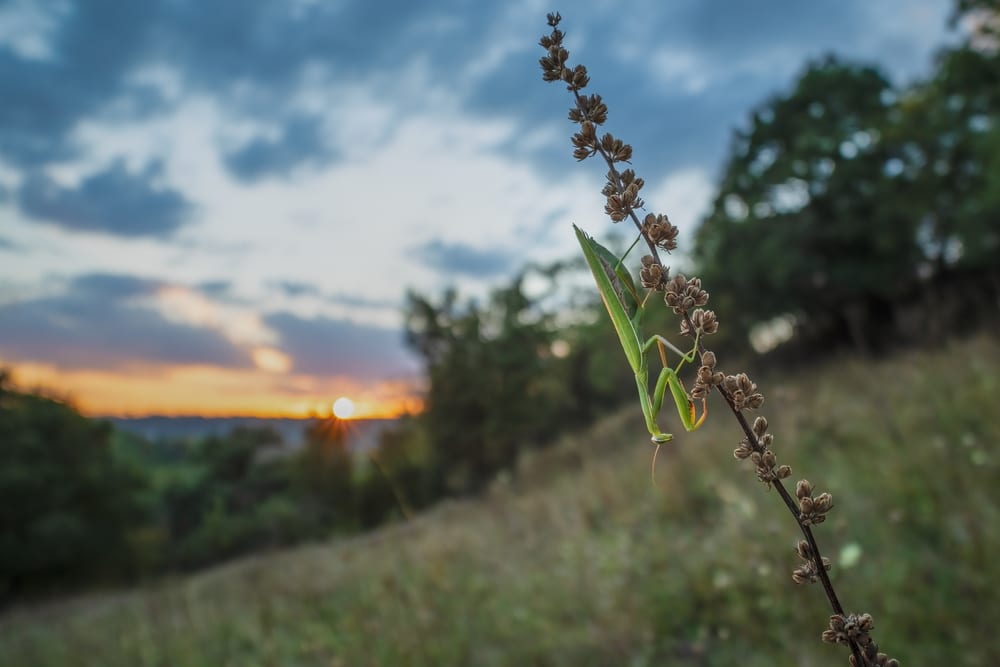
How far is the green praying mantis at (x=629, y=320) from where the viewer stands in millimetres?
925

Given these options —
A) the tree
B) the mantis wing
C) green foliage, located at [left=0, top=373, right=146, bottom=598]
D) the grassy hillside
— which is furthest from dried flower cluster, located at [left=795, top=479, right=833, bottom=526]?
green foliage, located at [left=0, top=373, right=146, bottom=598]

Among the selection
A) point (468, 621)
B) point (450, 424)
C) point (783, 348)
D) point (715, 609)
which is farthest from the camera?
point (450, 424)

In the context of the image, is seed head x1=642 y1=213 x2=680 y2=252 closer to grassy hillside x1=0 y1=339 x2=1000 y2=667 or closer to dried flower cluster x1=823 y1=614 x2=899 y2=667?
dried flower cluster x1=823 y1=614 x2=899 y2=667

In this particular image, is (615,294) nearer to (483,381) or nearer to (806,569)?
(806,569)

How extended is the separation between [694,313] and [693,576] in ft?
15.0

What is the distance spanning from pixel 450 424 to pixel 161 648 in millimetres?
20610

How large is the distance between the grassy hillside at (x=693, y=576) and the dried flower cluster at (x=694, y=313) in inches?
119

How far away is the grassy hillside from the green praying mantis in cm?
281

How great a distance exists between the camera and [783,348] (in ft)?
76.4

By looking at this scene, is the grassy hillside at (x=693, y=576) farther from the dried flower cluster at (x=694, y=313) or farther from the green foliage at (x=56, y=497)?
the green foliage at (x=56, y=497)

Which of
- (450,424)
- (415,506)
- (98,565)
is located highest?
(450,424)

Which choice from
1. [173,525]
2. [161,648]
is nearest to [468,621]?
[161,648]

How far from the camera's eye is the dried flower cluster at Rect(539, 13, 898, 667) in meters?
0.62

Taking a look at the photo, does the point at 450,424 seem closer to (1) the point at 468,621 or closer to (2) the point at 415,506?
(2) the point at 415,506
